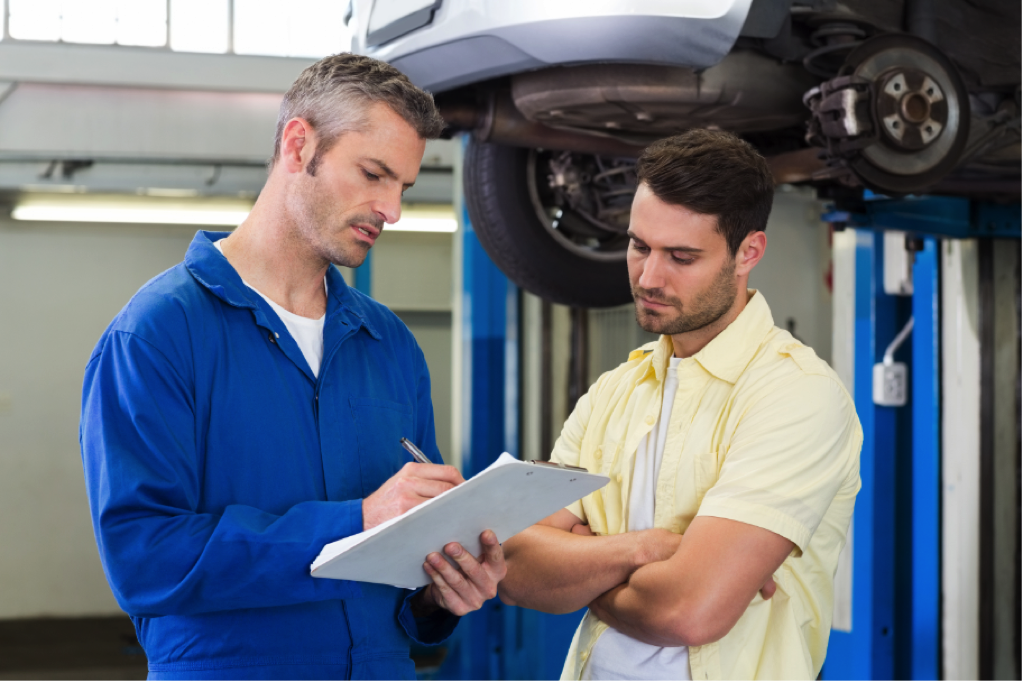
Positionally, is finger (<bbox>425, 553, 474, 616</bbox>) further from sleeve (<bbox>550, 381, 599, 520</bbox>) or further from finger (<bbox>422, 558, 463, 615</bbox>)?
sleeve (<bbox>550, 381, 599, 520</bbox>)

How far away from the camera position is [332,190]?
3.81 ft

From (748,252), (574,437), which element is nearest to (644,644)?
(574,437)

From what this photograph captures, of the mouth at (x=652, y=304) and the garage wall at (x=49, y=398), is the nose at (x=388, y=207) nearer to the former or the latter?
the mouth at (x=652, y=304)

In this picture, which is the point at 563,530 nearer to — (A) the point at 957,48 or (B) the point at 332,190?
(B) the point at 332,190

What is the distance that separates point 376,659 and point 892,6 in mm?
1645

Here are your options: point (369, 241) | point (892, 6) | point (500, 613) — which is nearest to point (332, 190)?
point (369, 241)

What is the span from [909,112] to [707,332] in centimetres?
74

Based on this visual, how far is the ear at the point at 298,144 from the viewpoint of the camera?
1.17 metres

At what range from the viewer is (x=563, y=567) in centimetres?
129

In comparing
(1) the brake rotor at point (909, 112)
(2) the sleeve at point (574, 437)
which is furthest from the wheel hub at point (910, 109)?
(2) the sleeve at point (574, 437)

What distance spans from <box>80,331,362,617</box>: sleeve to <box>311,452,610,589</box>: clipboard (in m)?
0.04

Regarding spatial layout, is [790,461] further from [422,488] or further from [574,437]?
[422,488]

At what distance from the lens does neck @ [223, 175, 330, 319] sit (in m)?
1.19

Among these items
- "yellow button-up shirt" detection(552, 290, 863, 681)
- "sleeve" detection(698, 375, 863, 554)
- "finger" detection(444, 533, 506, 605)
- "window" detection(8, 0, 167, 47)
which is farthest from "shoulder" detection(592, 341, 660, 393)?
"window" detection(8, 0, 167, 47)
